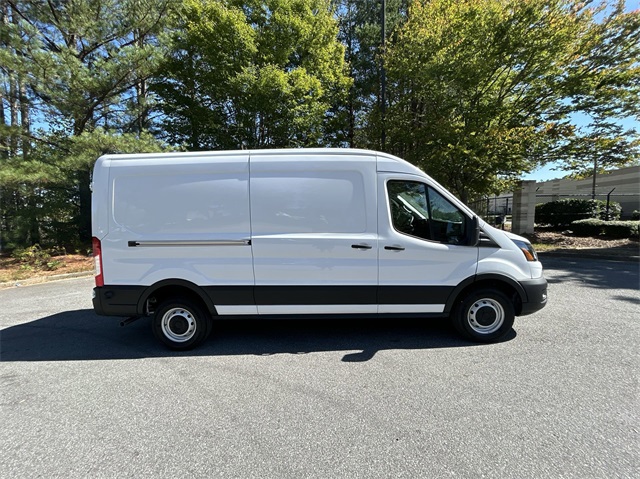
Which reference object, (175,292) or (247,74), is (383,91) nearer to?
(247,74)

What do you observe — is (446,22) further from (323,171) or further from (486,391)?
(486,391)

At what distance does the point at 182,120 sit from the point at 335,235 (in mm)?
11731

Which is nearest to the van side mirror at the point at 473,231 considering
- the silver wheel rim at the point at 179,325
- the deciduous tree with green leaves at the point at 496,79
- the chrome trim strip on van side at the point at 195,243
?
the chrome trim strip on van side at the point at 195,243

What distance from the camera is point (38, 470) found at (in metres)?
2.14

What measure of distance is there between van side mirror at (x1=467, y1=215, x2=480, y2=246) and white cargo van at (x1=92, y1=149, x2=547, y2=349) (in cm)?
1

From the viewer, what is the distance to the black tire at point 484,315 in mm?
3949

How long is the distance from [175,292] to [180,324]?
1.31 feet

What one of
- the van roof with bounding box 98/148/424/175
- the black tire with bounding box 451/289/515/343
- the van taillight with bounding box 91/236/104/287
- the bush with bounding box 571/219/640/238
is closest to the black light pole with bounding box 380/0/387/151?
the bush with bounding box 571/219/640/238

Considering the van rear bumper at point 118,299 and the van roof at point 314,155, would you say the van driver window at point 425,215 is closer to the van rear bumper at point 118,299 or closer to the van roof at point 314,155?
the van roof at point 314,155

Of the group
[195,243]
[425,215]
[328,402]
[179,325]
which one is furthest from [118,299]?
[425,215]

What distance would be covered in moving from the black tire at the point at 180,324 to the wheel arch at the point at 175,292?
0.29 feet

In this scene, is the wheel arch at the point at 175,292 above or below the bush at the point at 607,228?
below

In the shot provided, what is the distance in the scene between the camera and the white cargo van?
3.84m

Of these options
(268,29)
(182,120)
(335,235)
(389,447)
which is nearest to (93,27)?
(182,120)
